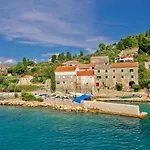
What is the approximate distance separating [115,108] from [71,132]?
10.7 meters

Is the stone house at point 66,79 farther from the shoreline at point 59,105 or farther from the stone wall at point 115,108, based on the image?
the stone wall at point 115,108

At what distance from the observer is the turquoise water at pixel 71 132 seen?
21.8m

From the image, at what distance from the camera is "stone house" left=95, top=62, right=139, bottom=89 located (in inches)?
2109

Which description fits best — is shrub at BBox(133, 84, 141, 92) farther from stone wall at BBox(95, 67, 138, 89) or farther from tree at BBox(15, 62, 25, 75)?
tree at BBox(15, 62, 25, 75)

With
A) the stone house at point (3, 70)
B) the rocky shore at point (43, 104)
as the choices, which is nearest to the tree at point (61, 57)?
the stone house at point (3, 70)

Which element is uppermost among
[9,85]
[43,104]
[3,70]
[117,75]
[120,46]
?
[120,46]

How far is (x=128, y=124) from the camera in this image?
28.7 m

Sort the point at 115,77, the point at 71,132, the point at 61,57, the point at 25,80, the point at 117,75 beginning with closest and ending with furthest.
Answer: the point at 71,132 < the point at 117,75 < the point at 115,77 < the point at 25,80 < the point at 61,57

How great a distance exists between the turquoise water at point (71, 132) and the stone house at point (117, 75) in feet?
72.5

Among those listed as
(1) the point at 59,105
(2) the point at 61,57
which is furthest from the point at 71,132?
(2) the point at 61,57

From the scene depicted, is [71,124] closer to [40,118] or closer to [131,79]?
[40,118]

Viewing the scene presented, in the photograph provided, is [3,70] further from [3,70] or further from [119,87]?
[119,87]

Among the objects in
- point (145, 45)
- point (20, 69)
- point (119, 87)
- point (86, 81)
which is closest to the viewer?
point (119, 87)

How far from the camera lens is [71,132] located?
26.0 m
